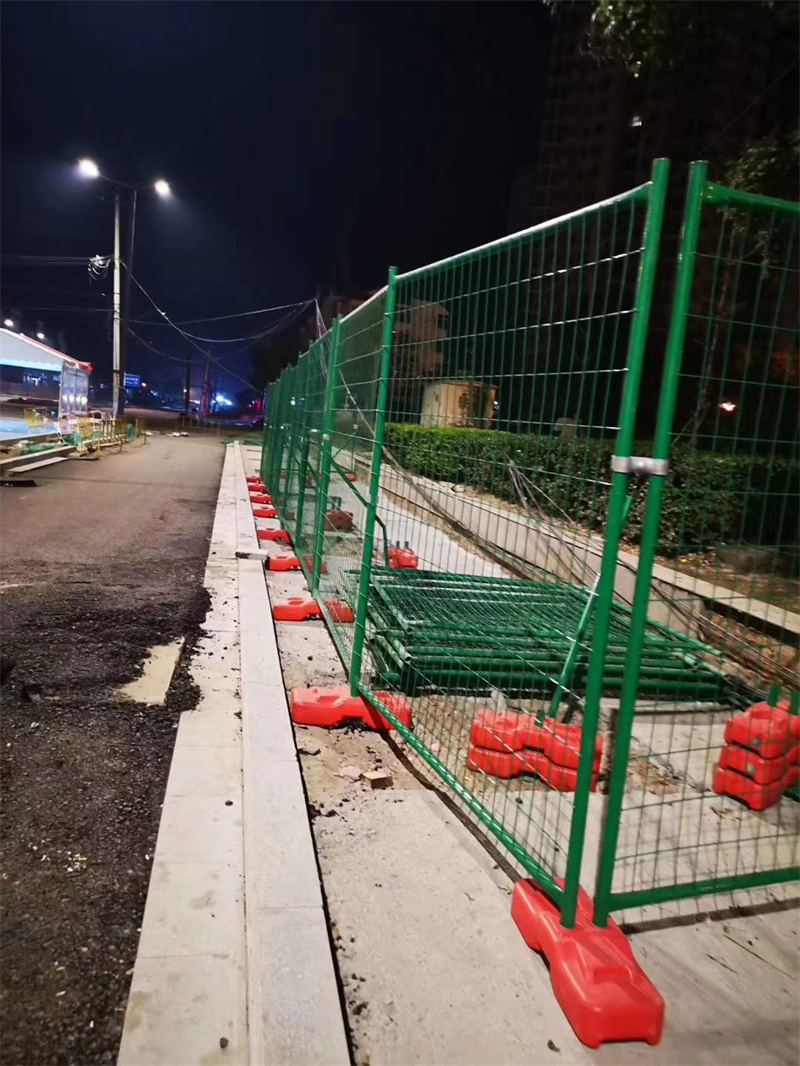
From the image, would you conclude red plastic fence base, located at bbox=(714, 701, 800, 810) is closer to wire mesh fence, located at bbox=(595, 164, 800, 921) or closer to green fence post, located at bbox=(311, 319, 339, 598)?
wire mesh fence, located at bbox=(595, 164, 800, 921)

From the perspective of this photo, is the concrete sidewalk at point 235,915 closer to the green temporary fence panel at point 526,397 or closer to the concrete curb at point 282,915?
the concrete curb at point 282,915

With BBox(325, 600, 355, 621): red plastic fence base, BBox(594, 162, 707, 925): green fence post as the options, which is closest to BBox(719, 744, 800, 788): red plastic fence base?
BBox(594, 162, 707, 925): green fence post

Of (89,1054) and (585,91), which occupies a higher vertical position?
(585,91)

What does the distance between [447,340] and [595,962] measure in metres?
2.66

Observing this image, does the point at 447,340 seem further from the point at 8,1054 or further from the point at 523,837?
the point at 8,1054

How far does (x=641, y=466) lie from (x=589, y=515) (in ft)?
2.28

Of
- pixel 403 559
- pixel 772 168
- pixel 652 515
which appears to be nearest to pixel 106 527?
pixel 403 559

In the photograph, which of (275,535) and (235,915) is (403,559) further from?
(235,915)

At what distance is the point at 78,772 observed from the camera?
3.03 m

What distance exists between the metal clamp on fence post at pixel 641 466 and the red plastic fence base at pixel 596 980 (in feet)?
4.68

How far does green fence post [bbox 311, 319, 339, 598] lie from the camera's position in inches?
223

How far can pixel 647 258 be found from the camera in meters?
1.90

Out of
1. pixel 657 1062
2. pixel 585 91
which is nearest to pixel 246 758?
pixel 657 1062

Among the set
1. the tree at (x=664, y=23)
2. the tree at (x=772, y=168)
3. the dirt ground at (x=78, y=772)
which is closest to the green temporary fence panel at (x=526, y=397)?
the dirt ground at (x=78, y=772)
